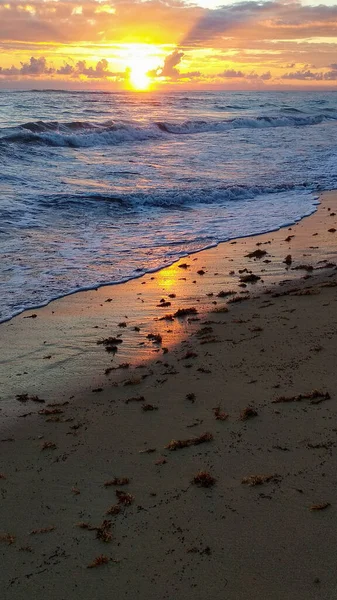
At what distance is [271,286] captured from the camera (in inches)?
278

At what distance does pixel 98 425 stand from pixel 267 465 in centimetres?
134

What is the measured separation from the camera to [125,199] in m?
13.3

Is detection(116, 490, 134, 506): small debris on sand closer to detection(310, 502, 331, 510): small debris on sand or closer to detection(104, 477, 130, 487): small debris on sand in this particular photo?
detection(104, 477, 130, 487): small debris on sand

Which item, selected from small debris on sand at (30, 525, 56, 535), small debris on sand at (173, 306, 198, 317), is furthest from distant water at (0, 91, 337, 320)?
small debris on sand at (30, 525, 56, 535)

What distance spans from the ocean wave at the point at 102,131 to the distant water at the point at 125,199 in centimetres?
12

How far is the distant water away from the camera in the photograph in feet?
27.2

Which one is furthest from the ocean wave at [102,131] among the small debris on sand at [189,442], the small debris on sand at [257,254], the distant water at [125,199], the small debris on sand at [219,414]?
the small debris on sand at [189,442]

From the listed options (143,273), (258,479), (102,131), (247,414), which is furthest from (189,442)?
(102,131)

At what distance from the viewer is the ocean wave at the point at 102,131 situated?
2498cm

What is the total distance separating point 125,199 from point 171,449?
10227 mm

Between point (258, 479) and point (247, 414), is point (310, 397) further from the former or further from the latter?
point (258, 479)

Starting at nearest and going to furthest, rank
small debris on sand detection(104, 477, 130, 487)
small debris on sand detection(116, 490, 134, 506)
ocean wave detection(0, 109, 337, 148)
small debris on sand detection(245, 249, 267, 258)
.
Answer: small debris on sand detection(116, 490, 134, 506) → small debris on sand detection(104, 477, 130, 487) → small debris on sand detection(245, 249, 267, 258) → ocean wave detection(0, 109, 337, 148)

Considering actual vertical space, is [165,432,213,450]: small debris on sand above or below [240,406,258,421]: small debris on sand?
below

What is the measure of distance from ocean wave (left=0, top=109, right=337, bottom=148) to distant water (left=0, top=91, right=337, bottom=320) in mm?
116
